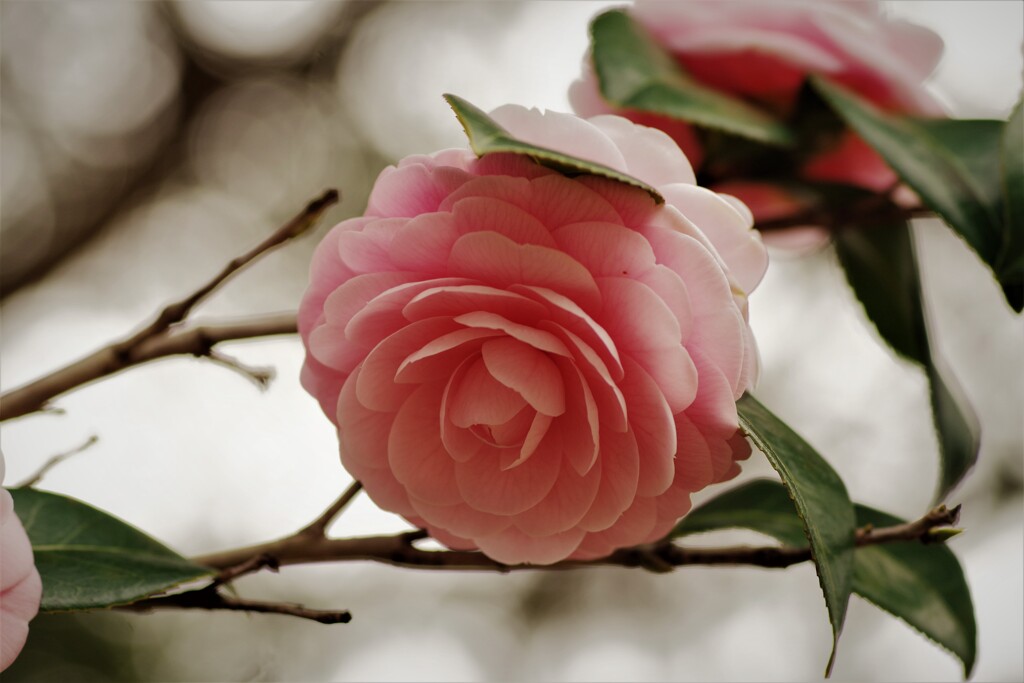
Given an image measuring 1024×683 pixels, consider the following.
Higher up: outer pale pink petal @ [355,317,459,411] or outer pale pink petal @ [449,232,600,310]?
outer pale pink petal @ [449,232,600,310]

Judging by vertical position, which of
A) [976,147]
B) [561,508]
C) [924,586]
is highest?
[976,147]

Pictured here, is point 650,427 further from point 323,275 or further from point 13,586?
point 13,586

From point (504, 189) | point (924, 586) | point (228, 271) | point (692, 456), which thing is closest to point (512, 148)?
point (504, 189)

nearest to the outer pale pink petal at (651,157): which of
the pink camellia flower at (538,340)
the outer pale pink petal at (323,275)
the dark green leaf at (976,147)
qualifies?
the pink camellia flower at (538,340)

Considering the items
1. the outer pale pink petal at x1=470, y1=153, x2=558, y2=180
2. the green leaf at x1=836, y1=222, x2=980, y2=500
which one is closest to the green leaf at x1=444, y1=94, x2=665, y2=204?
the outer pale pink petal at x1=470, y1=153, x2=558, y2=180

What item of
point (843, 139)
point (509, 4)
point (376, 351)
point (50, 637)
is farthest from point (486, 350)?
point (509, 4)

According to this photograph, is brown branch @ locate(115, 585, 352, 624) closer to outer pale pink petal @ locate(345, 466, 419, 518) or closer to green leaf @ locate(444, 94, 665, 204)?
outer pale pink petal @ locate(345, 466, 419, 518)

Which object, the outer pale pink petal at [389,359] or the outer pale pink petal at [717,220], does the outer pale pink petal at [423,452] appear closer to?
the outer pale pink petal at [389,359]
